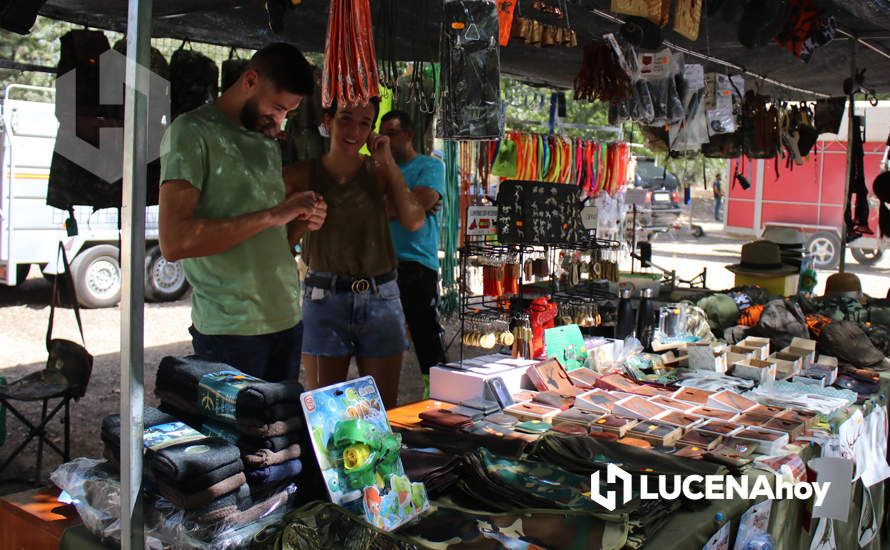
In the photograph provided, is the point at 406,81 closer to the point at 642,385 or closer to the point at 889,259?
the point at 642,385

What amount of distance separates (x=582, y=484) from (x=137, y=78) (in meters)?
1.41

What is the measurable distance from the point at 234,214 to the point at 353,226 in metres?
0.73

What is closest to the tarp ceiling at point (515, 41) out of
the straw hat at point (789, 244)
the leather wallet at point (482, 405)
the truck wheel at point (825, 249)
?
the straw hat at point (789, 244)

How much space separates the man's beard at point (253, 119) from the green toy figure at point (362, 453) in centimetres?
99

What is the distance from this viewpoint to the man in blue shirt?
3.93 meters

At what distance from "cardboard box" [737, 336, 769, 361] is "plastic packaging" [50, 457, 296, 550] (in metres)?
2.70

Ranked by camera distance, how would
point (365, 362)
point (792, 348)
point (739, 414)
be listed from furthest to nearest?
1. point (792, 348)
2. point (365, 362)
3. point (739, 414)

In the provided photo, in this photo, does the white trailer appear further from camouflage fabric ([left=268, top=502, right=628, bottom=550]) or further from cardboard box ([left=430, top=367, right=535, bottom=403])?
camouflage fabric ([left=268, top=502, right=628, bottom=550])

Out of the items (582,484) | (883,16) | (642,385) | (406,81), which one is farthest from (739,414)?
(406,81)

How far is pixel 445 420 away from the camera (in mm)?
2588

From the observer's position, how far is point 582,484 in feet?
6.72

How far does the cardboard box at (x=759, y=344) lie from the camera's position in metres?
3.75

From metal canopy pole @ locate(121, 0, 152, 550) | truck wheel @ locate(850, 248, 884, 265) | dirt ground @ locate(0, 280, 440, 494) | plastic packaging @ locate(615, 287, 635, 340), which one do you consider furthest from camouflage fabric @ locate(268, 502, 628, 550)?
truck wheel @ locate(850, 248, 884, 265)

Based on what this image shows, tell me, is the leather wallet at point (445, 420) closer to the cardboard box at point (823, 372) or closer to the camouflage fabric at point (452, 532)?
the camouflage fabric at point (452, 532)
